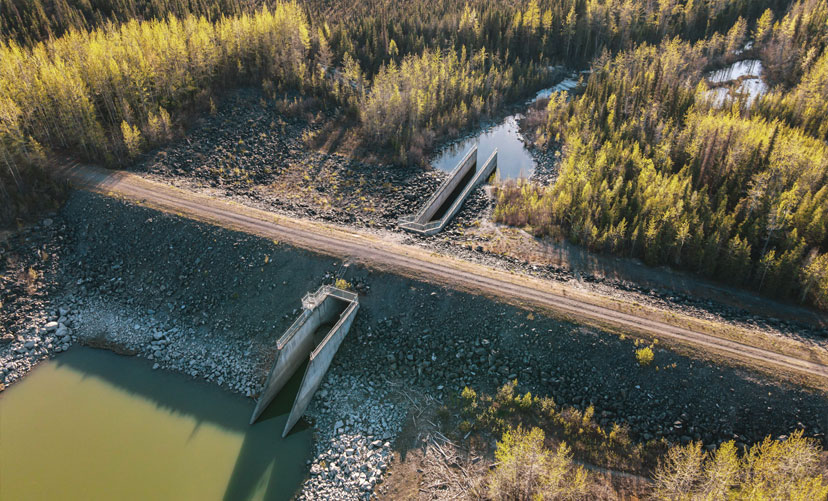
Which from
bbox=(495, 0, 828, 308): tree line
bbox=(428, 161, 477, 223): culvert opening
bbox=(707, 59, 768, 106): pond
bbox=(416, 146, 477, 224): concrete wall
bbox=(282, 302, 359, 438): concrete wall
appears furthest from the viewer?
bbox=(707, 59, 768, 106): pond

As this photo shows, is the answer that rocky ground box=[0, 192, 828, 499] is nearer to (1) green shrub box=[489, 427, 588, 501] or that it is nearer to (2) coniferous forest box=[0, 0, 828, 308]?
(1) green shrub box=[489, 427, 588, 501]

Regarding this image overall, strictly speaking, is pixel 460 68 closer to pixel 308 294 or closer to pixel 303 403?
pixel 308 294

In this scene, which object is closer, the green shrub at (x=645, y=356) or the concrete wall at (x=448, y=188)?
the green shrub at (x=645, y=356)

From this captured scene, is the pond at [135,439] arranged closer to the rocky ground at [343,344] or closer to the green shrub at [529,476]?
the rocky ground at [343,344]

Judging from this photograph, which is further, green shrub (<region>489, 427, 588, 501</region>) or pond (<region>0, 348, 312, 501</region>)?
pond (<region>0, 348, 312, 501</region>)

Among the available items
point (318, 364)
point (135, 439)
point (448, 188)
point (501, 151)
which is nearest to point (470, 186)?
point (448, 188)

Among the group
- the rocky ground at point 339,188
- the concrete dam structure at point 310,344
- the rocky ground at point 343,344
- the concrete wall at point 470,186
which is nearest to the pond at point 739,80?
the rocky ground at point 339,188

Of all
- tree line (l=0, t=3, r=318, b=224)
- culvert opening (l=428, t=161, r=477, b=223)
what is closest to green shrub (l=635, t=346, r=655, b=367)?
culvert opening (l=428, t=161, r=477, b=223)

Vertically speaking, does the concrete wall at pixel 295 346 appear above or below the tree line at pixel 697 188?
below

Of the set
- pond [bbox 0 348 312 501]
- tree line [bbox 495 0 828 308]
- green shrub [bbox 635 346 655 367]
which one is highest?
tree line [bbox 495 0 828 308]
